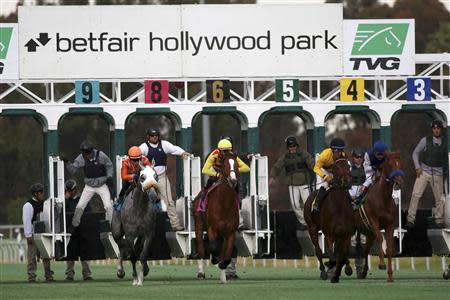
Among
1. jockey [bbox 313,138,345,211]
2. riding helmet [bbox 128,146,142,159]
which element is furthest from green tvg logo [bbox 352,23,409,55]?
riding helmet [bbox 128,146,142,159]

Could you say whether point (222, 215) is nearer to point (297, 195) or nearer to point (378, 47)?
point (297, 195)

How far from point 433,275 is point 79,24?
7011mm

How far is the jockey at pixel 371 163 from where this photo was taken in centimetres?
2833

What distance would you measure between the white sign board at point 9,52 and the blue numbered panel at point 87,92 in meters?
0.95

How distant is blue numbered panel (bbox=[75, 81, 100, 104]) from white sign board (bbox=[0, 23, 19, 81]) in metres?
0.95

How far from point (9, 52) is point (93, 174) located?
2231mm

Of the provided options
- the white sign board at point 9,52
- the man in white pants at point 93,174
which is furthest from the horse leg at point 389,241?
the white sign board at point 9,52

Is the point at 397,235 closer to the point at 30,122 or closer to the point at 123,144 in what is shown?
the point at 123,144

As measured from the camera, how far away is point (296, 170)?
30750mm

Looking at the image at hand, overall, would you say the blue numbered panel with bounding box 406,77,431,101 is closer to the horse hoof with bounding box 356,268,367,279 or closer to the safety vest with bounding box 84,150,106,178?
the horse hoof with bounding box 356,268,367,279

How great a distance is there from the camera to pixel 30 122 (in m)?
67.2

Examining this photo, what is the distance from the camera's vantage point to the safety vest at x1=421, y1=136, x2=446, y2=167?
101ft

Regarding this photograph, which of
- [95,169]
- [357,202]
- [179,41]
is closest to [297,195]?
[357,202]

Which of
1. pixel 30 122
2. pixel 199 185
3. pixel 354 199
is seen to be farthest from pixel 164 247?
pixel 30 122
